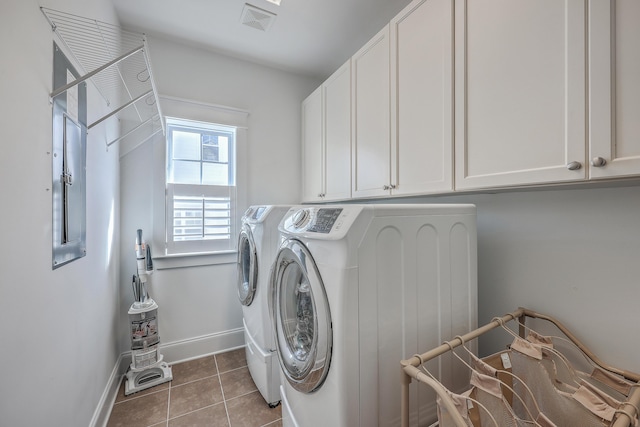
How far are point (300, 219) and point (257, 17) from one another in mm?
1720

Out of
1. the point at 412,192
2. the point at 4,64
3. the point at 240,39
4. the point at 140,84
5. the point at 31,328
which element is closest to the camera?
the point at 4,64

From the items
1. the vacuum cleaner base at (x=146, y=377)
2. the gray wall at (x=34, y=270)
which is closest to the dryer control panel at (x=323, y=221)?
the gray wall at (x=34, y=270)

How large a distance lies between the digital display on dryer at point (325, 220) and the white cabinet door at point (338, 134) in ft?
3.21

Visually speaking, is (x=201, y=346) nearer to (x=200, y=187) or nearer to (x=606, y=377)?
(x=200, y=187)

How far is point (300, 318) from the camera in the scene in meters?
1.27

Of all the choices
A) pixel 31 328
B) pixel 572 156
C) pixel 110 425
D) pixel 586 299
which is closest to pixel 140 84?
pixel 31 328

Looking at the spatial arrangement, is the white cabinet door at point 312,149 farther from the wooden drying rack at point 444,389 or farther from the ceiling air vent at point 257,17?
the wooden drying rack at point 444,389

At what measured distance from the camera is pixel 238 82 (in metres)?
2.51

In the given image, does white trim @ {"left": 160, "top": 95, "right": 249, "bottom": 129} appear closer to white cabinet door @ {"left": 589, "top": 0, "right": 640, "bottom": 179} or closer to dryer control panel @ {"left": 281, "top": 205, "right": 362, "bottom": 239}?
dryer control panel @ {"left": 281, "top": 205, "right": 362, "bottom": 239}

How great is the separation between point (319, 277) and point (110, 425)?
1745 mm

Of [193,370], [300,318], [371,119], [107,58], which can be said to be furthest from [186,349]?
[371,119]

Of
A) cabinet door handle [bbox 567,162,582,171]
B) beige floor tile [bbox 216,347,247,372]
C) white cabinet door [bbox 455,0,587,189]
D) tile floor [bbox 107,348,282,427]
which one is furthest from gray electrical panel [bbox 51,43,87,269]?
cabinet door handle [bbox 567,162,582,171]

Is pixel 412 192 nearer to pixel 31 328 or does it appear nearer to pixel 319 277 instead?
pixel 319 277

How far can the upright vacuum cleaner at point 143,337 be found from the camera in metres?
1.87
